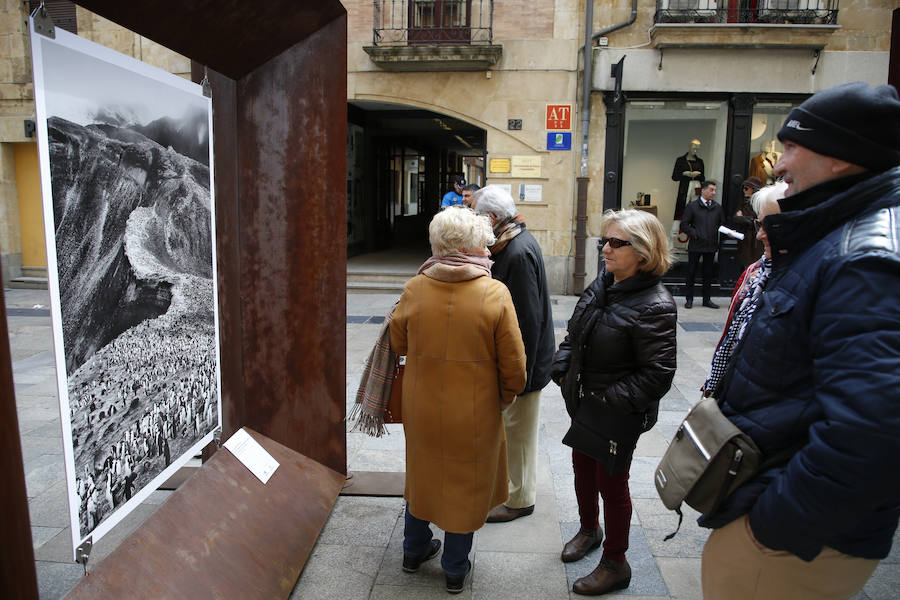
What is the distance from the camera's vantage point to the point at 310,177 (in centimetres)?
330

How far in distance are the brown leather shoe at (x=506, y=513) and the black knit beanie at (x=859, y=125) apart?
8.21 ft

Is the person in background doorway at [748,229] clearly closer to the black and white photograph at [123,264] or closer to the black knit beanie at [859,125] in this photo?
the black knit beanie at [859,125]

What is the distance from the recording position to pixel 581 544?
311cm

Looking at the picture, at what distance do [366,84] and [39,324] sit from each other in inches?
256

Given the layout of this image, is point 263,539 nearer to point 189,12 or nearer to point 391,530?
point 391,530

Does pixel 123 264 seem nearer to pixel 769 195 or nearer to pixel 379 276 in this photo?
pixel 769 195

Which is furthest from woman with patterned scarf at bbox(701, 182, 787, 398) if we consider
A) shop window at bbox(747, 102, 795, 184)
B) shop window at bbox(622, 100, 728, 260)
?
shop window at bbox(747, 102, 795, 184)

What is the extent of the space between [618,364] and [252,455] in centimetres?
185

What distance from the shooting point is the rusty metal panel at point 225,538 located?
227cm

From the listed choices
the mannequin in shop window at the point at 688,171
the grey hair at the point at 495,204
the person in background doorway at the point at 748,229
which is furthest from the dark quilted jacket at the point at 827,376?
the mannequin in shop window at the point at 688,171

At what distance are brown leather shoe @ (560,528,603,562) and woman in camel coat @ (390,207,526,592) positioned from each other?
0.54 metres

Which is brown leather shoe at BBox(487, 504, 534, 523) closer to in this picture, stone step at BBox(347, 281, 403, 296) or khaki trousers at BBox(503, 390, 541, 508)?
khaki trousers at BBox(503, 390, 541, 508)

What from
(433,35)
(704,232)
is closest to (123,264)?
(704,232)

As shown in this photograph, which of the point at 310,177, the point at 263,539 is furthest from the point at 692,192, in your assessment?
the point at 263,539
